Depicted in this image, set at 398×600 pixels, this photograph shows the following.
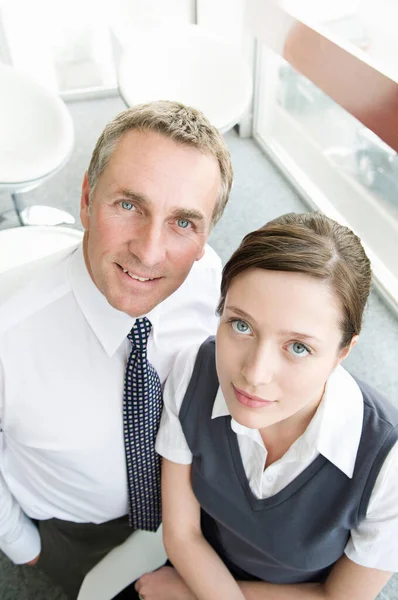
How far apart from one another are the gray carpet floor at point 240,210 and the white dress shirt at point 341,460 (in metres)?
0.90

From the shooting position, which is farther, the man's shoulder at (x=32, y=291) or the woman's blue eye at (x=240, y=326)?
the man's shoulder at (x=32, y=291)

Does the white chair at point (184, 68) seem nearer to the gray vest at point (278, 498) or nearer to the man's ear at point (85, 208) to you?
the man's ear at point (85, 208)

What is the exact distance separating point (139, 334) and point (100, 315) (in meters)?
0.10

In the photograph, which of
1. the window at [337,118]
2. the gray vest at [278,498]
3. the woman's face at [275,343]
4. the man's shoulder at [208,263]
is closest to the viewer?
the woman's face at [275,343]

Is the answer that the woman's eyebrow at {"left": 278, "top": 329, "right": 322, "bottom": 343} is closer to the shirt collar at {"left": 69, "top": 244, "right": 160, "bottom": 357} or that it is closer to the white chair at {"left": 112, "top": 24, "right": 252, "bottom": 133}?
the shirt collar at {"left": 69, "top": 244, "right": 160, "bottom": 357}

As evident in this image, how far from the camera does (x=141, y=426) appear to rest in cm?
116

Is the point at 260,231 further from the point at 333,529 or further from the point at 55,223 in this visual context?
the point at 55,223

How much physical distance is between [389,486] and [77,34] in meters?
4.12

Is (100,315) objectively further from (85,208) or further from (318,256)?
(318,256)

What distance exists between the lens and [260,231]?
35.7 inches

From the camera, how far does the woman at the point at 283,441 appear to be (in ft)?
2.80

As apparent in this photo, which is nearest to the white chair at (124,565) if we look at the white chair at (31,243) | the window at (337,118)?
the white chair at (31,243)

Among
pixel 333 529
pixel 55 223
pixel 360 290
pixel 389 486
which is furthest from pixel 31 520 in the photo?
pixel 55 223

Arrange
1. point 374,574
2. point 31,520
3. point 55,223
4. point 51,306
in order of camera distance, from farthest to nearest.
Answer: point 55,223
point 31,520
point 51,306
point 374,574
